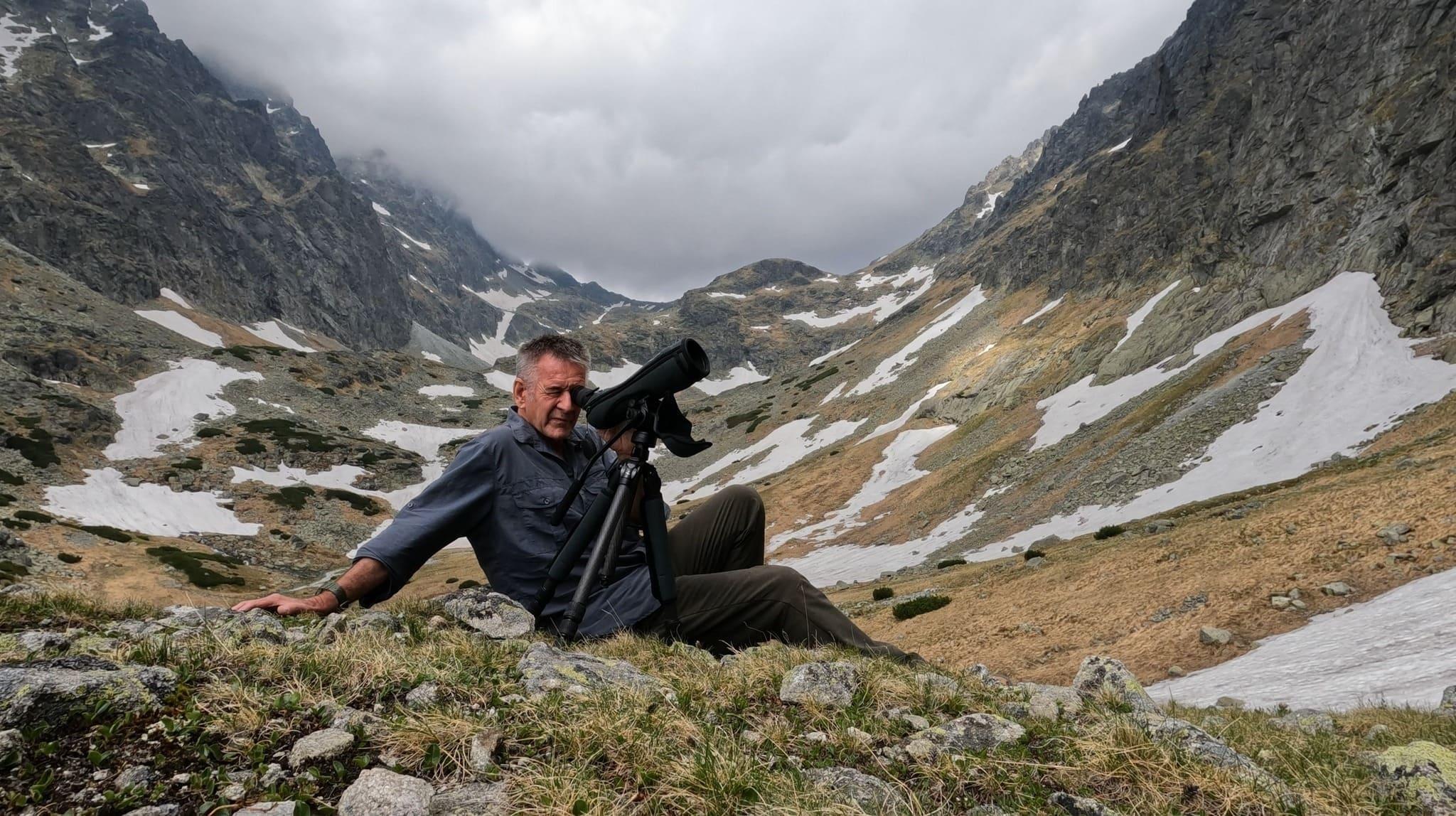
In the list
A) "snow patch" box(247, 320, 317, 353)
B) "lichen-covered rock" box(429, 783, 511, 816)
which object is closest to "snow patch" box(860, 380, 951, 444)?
"lichen-covered rock" box(429, 783, 511, 816)

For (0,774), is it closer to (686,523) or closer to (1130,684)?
(686,523)

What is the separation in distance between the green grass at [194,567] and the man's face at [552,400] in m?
43.9

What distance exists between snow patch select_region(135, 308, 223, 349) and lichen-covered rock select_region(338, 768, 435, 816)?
472 ft

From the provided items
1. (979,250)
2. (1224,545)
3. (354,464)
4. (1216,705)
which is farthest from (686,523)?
(979,250)

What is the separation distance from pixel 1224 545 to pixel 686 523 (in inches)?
647

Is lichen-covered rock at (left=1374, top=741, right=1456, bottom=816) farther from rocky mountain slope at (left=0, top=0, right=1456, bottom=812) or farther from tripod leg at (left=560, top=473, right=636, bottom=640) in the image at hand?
tripod leg at (left=560, top=473, right=636, bottom=640)

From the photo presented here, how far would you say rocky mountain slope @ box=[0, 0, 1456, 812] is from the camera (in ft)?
41.9

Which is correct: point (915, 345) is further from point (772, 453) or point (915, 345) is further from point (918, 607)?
point (918, 607)

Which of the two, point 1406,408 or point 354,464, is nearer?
point 1406,408

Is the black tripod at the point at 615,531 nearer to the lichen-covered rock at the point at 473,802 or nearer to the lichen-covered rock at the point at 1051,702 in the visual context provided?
the lichen-covered rock at the point at 473,802

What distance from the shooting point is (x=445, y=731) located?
266 centimetres

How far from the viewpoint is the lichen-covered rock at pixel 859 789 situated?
2484 mm

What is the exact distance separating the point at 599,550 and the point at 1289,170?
230ft

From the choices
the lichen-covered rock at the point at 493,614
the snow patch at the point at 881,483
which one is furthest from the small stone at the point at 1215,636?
the snow patch at the point at 881,483
